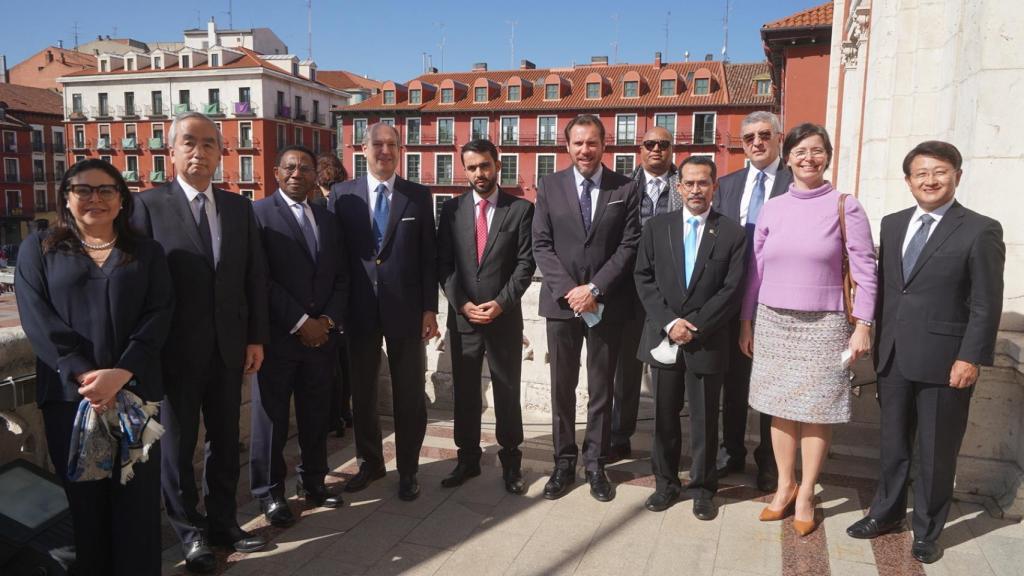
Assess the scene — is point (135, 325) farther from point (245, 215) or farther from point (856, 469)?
point (856, 469)

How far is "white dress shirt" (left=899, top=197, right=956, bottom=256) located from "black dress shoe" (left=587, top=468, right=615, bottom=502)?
80.4 inches

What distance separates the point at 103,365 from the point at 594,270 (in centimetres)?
256

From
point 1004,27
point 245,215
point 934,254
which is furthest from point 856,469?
point 245,215

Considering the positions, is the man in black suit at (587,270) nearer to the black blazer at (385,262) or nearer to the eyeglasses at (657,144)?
the eyeglasses at (657,144)

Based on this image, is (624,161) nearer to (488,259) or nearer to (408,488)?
(488,259)

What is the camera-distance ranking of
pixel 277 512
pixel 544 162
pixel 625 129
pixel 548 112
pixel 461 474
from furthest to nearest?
1. pixel 544 162
2. pixel 548 112
3. pixel 625 129
4. pixel 461 474
5. pixel 277 512

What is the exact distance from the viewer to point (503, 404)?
4367 mm

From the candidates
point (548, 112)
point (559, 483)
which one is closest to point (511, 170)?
point (548, 112)

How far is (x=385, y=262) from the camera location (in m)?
4.12

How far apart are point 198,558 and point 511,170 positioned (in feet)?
139

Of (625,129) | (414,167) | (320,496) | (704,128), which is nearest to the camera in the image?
(320,496)

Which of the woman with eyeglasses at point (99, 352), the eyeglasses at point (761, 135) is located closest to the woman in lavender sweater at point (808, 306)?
the eyeglasses at point (761, 135)

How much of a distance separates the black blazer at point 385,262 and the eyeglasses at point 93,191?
55.9 inches

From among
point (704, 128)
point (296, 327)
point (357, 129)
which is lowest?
point (296, 327)
